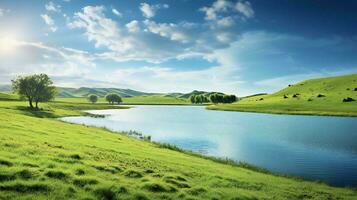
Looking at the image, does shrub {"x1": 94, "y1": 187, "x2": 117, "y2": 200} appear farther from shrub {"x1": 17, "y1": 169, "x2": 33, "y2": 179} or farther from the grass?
shrub {"x1": 17, "y1": 169, "x2": 33, "y2": 179}

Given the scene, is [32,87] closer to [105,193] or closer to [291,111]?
[105,193]

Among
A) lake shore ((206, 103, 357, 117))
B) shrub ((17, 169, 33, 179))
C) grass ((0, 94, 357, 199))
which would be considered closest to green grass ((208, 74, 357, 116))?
lake shore ((206, 103, 357, 117))

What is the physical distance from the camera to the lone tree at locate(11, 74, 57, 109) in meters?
106

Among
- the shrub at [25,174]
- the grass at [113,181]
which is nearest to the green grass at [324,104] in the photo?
the grass at [113,181]

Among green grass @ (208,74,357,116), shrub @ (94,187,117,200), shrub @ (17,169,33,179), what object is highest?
green grass @ (208,74,357,116)

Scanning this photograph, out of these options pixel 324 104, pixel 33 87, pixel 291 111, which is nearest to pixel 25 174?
pixel 33 87

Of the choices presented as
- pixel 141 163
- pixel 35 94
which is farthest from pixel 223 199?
pixel 35 94

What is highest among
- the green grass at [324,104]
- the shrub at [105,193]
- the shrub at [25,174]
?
the green grass at [324,104]

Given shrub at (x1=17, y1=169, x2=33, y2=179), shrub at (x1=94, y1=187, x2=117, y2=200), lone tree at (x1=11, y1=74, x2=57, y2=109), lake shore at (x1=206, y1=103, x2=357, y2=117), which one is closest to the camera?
shrub at (x1=94, y1=187, x2=117, y2=200)

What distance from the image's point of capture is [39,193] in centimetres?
1382

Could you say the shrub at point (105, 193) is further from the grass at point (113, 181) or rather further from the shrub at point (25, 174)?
the shrub at point (25, 174)

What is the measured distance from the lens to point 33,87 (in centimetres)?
10688

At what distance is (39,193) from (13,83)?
107535 millimetres

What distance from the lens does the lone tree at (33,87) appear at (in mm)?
105506
